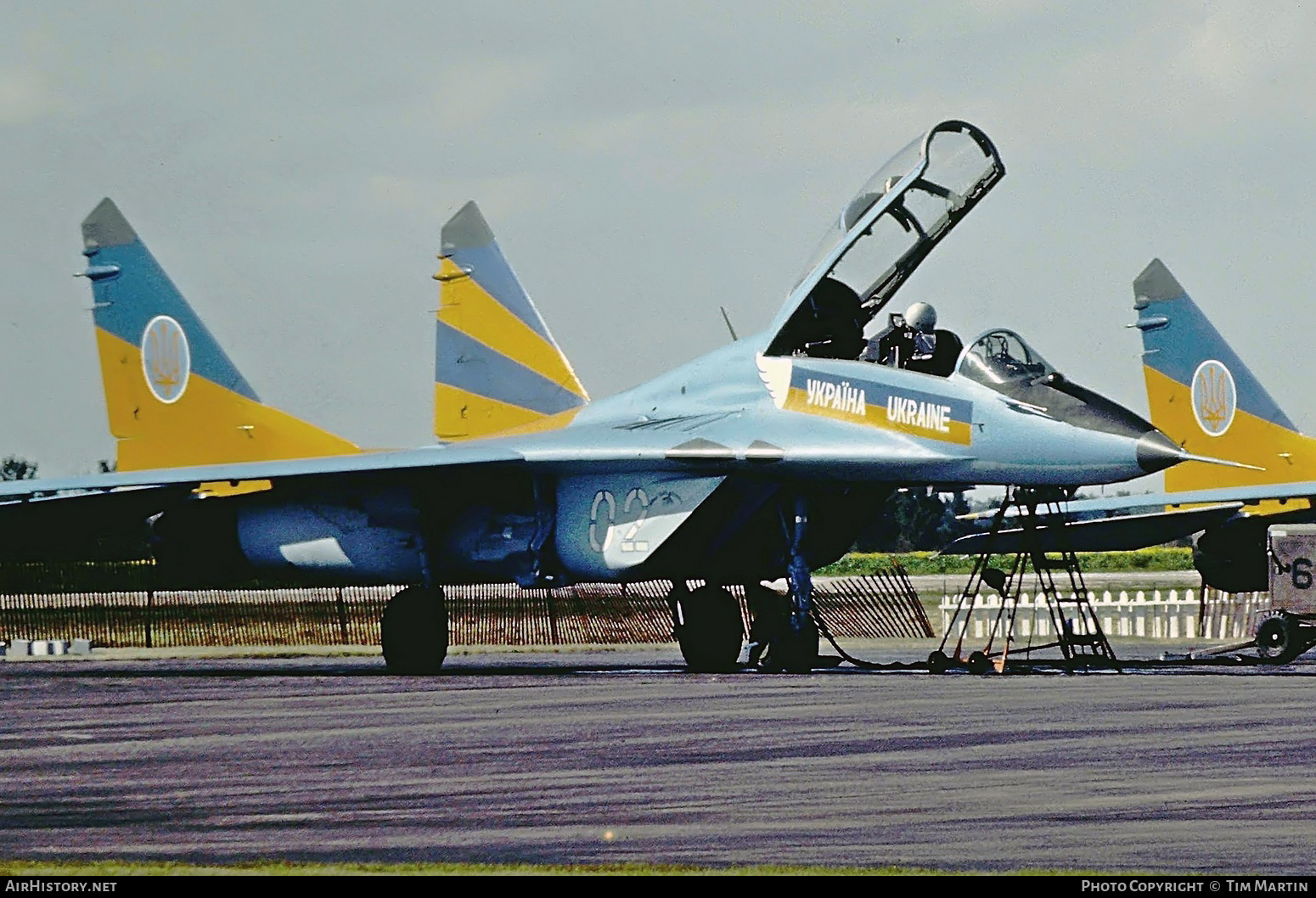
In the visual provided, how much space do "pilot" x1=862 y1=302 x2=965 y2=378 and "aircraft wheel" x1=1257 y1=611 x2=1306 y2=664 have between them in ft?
16.9

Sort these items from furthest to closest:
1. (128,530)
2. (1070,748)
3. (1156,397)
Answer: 1. (1156,397)
2. (128,530)
3. (1070,748)

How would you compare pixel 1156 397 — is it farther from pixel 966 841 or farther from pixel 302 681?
pixel 966 841

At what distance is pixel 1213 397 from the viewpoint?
85.6 feet

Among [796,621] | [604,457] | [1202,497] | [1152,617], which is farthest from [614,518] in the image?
[1152,617]

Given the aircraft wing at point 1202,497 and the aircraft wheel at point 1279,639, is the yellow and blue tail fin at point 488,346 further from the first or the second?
the aircraft wheel at point 1279,639

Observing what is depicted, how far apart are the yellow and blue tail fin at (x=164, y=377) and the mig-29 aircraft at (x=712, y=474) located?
5.27 ft

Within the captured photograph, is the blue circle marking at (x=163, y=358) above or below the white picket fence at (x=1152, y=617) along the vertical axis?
above

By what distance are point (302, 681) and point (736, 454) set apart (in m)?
4.29

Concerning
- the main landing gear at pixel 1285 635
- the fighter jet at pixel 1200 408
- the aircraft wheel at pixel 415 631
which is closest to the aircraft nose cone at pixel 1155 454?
the main landing gear at pixel 1285 635

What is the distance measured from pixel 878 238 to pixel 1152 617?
15528 millimetres

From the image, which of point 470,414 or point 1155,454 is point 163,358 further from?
point 1155,454

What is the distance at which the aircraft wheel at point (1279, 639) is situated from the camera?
2014 cm

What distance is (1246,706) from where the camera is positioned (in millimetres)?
13219
